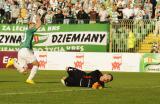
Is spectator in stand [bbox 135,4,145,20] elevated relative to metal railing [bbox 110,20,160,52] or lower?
elevated

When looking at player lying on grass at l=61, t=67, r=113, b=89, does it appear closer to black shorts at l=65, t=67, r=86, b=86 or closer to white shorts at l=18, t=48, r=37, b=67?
black shorts at l=65, t=67, r=86, b=86

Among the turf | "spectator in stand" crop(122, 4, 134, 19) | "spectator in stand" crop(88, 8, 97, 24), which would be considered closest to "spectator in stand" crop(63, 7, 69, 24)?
"spectator in stand" crop(88, 8, 97, 24)

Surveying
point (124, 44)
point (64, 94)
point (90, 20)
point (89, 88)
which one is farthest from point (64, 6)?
point (64, 94)

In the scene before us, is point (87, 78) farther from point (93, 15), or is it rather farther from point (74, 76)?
point (93, 15)

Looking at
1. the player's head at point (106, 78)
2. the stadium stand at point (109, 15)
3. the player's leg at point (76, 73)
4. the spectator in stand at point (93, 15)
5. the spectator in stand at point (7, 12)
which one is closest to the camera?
the player's head at point (106, 78)

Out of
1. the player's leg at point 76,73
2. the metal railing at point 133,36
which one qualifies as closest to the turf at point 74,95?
the player's leg at point 76,73

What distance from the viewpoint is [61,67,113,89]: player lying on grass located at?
2153 centimetres

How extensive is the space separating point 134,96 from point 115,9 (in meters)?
20.7

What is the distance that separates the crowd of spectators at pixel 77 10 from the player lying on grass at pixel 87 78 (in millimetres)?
16231

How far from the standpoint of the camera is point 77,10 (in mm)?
40250

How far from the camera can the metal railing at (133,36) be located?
36688 mm

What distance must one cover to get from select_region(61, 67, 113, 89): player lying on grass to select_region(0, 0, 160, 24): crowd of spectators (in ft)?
53.3

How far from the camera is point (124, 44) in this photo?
37438 mm

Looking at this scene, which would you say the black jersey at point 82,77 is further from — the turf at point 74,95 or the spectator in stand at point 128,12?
the spectator in stand at point 128,12
